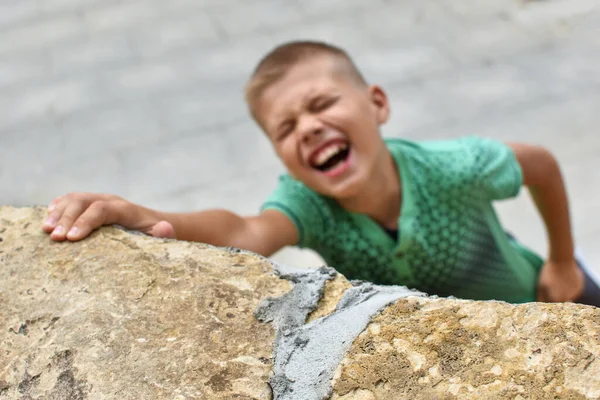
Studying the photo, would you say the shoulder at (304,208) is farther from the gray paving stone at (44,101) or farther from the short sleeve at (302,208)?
the gray paving stone at (44,101)

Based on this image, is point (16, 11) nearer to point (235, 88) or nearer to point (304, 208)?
point (235, 88)

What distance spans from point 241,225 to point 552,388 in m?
0.51

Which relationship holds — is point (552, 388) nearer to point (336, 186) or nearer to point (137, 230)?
point (137, 230)

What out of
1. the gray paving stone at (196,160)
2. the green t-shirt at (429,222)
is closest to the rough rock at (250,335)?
the green t-shirt at (429,222)

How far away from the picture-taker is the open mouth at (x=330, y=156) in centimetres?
93

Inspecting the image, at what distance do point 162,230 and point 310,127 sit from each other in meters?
0.31

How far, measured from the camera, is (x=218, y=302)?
1.74ft

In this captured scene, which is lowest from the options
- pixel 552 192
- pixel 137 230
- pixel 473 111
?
pixel 473 111

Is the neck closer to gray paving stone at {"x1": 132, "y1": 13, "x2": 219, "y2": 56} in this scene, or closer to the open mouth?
the open mouth

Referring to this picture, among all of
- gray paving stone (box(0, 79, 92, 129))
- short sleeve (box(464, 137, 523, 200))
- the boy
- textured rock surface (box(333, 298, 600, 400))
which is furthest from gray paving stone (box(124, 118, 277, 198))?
textured rock surface (box(333, 298, 600, 400))

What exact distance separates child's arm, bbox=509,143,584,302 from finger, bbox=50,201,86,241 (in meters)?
0.72

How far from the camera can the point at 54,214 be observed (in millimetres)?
640

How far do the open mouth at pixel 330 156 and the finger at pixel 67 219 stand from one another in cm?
38

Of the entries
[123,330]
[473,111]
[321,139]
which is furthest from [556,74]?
[123,330]
